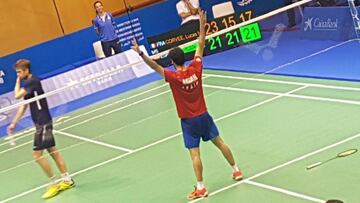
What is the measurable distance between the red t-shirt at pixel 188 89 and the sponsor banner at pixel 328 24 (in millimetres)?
7770

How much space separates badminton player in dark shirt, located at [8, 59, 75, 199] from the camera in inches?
426

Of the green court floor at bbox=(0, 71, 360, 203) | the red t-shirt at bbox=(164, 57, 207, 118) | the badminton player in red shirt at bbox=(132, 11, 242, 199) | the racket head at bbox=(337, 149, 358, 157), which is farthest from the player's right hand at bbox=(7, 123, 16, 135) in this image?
the racket head at bbox=(337, 149, 358, 157)

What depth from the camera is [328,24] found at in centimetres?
1669

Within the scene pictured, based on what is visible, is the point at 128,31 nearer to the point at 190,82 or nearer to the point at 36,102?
the point at 36,102

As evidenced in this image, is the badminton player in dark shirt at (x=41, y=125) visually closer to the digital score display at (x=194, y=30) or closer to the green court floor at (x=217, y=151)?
the green court floor at (x=217, y=151)

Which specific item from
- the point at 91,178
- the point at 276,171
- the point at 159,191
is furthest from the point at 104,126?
the point at 276,171

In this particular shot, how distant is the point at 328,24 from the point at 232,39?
9.04 feet

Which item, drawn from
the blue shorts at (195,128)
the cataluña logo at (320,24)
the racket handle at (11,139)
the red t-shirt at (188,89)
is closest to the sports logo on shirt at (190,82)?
the red t-shirt at (188,89)

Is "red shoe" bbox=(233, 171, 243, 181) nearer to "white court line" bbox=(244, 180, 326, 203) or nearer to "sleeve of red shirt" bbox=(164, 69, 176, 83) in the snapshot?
"white court line" bbox=(244, 180, 326, 203)

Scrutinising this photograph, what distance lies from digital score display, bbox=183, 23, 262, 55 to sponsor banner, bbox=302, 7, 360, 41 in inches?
55.0

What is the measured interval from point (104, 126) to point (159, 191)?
4225mm

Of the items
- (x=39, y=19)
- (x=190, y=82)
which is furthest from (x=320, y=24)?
(x=39, y=19)

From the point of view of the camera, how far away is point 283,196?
871 centimetres

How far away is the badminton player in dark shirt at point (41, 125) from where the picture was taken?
10812mm
